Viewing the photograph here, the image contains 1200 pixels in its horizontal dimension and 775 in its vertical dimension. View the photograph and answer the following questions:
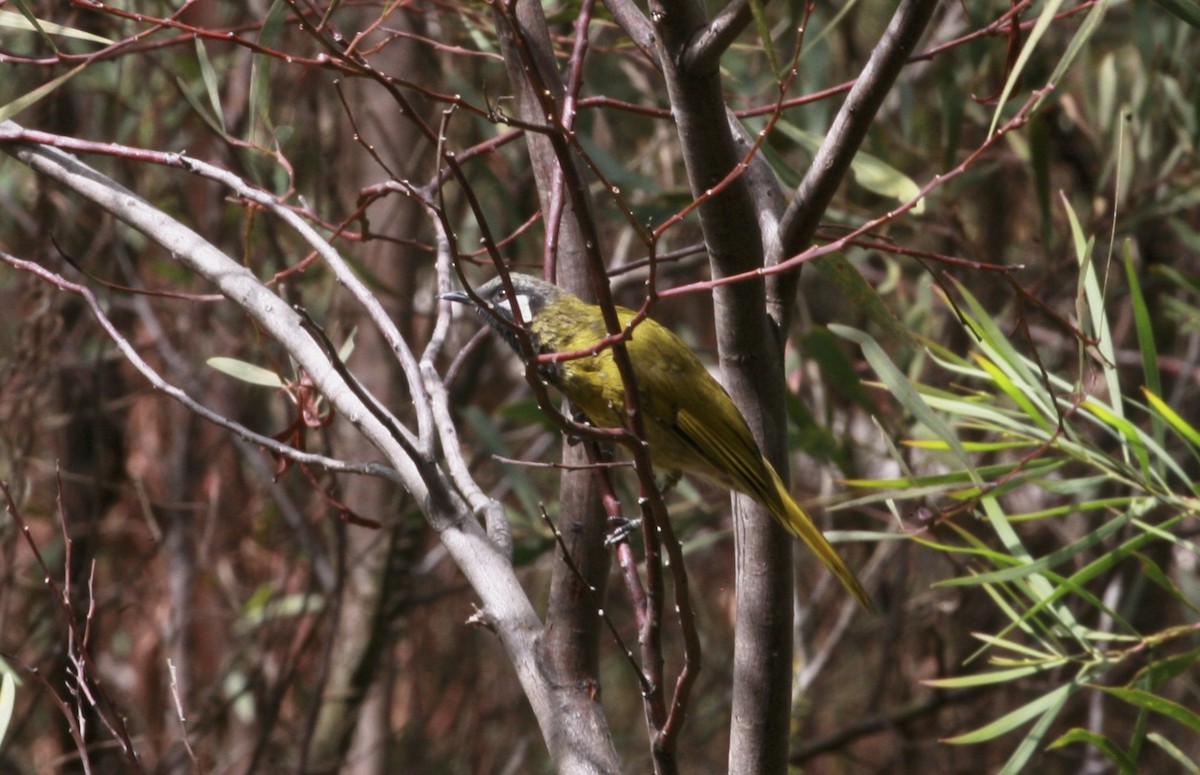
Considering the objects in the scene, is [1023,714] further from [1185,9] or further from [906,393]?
[1185,9]

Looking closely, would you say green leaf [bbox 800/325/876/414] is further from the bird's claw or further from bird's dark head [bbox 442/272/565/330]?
the bird's claw

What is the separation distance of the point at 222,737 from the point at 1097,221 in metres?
4.24

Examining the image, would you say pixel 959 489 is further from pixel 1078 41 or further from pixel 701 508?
pixel 701 508

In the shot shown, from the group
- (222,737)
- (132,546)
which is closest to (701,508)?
(222,737)

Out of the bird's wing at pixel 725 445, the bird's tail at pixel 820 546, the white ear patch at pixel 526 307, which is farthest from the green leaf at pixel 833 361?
the bird's tail at pixel 820 546

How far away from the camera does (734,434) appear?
279 centimetres

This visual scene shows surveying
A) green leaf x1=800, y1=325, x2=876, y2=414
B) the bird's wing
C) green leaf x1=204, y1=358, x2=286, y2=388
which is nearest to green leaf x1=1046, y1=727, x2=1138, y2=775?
the bird's wing

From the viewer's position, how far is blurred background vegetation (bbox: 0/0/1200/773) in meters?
4.14

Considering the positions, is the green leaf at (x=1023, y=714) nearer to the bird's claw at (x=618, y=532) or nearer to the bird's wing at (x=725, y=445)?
the bird's wing at (x=725, y=445)

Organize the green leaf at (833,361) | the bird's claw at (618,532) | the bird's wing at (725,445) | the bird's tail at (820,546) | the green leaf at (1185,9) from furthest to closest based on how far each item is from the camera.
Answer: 1. the green leaf at (833,361)
2. the bird's tail at (820,546)
3. the bird's wing at (725,445)
4. the bird's claw at (618,532)
5. the green leaf at (1185,9)

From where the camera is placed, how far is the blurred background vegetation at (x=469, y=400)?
4145mm

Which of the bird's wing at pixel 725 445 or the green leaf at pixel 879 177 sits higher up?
the green leaf at pixel 879 177

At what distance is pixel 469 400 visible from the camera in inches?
196

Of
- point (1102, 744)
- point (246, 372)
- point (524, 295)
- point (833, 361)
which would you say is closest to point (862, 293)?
point (1102, 744)
